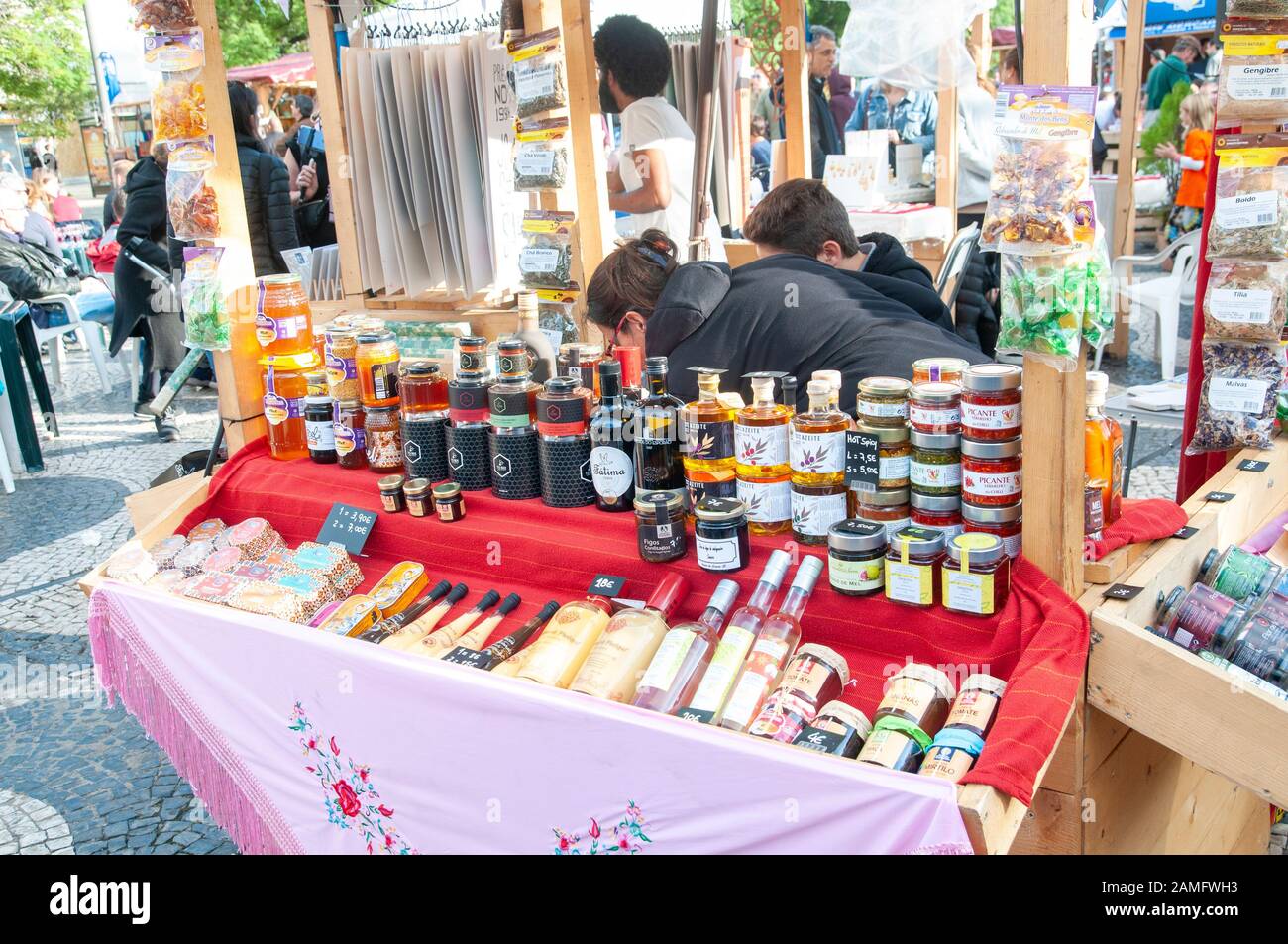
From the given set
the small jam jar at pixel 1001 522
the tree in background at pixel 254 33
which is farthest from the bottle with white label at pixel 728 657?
the tree in background at pixel 254 33

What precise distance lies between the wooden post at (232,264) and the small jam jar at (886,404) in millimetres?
1940

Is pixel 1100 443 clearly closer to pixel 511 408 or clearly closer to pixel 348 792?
pixel 511 408

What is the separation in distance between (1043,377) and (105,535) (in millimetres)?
4736

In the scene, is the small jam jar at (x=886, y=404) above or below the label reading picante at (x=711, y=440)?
above

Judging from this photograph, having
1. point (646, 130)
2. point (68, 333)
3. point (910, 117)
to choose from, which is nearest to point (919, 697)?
point (646, 130)

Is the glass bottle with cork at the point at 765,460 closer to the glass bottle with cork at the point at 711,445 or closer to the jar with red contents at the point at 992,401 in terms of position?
the glass bottle with cork at the point at 711,445

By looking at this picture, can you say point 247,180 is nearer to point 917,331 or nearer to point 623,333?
point 623,333

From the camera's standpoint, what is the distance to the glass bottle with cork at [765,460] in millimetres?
2057

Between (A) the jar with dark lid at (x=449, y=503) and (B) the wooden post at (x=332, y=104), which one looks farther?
(B) the wooden post at (x=332, y=104)

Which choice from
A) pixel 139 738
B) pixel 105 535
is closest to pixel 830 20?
pixel 105 535

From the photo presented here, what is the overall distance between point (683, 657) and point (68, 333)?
7.28 metres

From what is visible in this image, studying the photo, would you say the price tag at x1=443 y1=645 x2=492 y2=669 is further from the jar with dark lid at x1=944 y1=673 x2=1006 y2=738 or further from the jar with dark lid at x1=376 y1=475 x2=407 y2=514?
the jar with dark lid at x1=944 y1=673 x2=1006 y2=738
